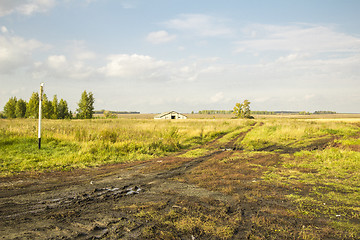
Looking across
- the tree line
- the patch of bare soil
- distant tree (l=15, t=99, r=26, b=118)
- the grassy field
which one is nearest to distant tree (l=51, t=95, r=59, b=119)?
the tree line

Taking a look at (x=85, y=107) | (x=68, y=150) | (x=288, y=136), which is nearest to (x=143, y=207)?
(x=68, y=150)

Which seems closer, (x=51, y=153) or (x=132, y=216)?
(x=132, y=216)

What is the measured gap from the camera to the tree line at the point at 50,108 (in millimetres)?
72625

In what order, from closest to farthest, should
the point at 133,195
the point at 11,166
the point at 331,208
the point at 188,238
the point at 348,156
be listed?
the point at 188,238
the point at 331,208
the point at 133,195
the point at 11,166
the point at 348,156

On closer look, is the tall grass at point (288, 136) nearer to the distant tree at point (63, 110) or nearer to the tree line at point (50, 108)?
the tree line at point (50, 108)

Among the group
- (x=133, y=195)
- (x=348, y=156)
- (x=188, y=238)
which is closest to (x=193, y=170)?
(x=133, y=195)

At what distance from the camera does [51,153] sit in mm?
11328

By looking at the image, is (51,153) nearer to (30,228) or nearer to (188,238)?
(30,228)

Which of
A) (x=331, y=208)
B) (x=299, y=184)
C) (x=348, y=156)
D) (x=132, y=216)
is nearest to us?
(x=132, y=216)

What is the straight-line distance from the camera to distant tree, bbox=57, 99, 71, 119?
7744cm

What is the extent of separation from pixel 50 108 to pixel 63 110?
6.05 m

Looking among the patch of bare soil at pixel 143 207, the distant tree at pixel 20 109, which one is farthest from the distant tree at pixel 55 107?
the patch of bare soil at pixel 143 207

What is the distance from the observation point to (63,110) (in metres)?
78.6

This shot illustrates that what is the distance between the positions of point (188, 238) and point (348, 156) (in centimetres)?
1101
